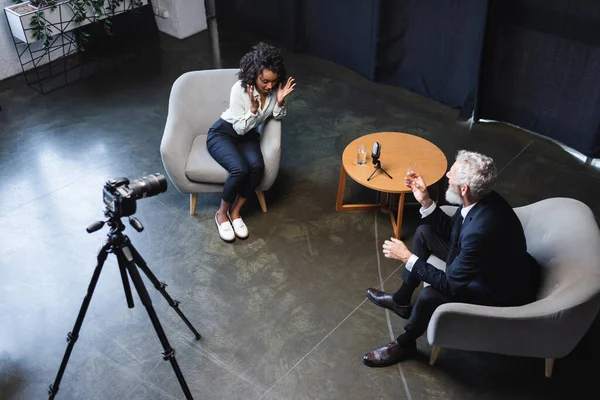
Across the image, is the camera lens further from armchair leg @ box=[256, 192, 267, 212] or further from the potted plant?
the potted plant

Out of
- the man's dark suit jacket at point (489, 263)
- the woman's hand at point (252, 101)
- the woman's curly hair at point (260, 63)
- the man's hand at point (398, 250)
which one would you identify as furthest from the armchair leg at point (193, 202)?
the man's dark suit jacket at point (489, 263)

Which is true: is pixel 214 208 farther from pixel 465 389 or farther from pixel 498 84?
pixel 498 84

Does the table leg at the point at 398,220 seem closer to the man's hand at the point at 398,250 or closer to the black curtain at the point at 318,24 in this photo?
the man's hand at the point at 398,250

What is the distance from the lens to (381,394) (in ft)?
9.30

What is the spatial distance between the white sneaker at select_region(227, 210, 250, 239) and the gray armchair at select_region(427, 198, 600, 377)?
1484mm

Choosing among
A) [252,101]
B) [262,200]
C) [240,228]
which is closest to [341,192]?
[262,200]

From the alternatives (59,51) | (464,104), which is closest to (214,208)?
(464,104)

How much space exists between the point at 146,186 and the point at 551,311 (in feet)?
5.82

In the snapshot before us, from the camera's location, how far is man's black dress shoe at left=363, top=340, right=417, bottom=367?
2.94 meters

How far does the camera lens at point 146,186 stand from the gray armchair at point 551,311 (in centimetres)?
133

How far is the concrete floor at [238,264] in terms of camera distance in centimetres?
291

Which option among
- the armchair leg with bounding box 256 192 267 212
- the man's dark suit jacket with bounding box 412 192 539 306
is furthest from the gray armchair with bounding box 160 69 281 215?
the man's dark suit jacket with bounding box 412 192 539 306

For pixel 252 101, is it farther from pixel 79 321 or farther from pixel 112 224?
pixel 79 321

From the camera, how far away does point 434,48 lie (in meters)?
4.98
